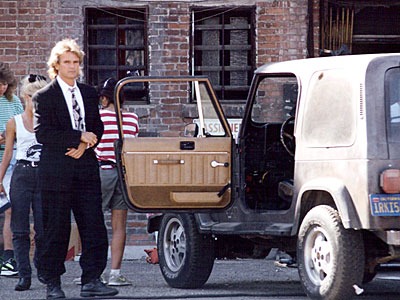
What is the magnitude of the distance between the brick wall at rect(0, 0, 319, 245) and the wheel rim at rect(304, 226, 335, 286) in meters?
5.87

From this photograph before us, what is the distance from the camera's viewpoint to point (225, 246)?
913 cm

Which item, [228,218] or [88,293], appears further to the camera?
[228,218]

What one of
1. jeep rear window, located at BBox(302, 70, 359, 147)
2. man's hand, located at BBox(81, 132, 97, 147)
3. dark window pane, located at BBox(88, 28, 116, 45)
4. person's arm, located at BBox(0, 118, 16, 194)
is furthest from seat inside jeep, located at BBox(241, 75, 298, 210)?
dark window pane, located at BBox(88, 28, 116, 45)

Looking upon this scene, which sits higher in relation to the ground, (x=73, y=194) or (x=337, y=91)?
(x=337, y=91)

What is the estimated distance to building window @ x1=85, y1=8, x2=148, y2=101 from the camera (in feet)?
44.7

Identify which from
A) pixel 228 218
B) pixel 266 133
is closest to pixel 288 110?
pixel 266 133

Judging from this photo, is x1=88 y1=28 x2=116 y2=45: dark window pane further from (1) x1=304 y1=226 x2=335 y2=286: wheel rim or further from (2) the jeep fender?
(1) x1=304 y1=226 x2=335 y2=286: wheel rim

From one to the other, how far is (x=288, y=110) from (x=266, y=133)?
1.12 ft

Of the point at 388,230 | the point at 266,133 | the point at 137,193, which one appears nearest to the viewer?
the point at 388,230

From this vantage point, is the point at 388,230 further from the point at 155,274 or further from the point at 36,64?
the point at 36,64

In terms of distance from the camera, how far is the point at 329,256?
7367 millimetres

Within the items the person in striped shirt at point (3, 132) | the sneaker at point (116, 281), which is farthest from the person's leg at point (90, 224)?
the person in striped shirt at point (3, 132)

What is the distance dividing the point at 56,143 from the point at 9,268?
2.56 metres

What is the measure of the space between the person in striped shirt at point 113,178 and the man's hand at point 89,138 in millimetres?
1190
